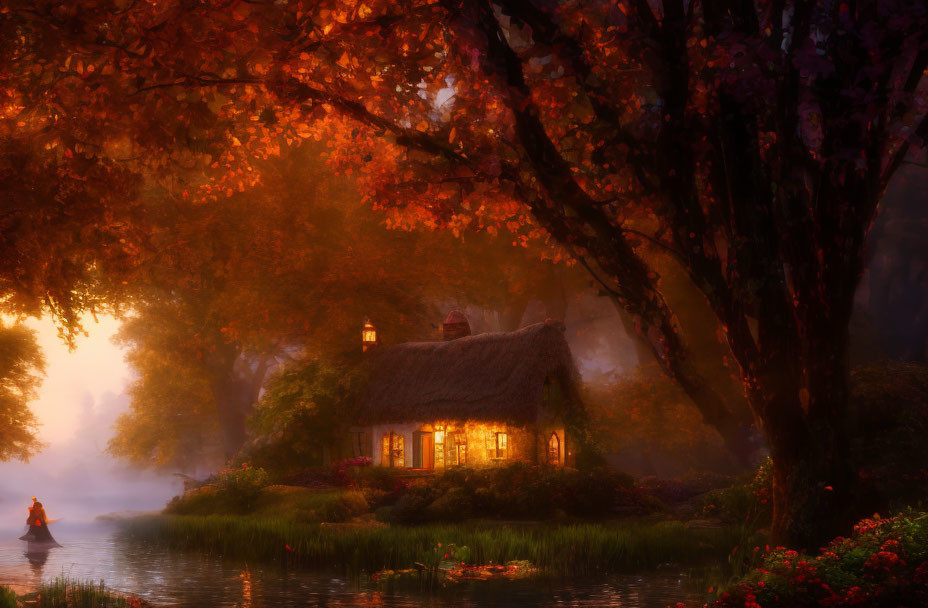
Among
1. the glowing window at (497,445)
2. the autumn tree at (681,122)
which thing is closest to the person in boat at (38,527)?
the glowing window at (497,445)

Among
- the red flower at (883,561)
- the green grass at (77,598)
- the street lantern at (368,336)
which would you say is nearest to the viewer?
the red flower at (883,561)

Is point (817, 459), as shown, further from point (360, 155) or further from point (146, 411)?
point (146, 411)

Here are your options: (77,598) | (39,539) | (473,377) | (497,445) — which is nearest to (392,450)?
(473,377)

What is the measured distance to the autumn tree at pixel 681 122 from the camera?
883 cm

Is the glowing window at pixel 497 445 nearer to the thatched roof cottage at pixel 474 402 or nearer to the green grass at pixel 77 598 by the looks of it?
the thatched roof cottage at pixel 474 402

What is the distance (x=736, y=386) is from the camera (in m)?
27.6

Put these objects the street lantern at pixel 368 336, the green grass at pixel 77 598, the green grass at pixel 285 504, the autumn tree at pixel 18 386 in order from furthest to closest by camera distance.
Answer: the autumn tree at pixel 18 386 < the street lantern at pixel 368 336 < the green grass at pixel 285 504 < the green grass at pixel 77 598

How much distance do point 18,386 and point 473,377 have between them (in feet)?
82.2

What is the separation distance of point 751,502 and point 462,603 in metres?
9.09

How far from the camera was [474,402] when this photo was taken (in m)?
28.6

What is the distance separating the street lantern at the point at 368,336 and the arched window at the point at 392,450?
11.7 ft

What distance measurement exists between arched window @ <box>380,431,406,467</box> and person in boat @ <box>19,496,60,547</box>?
1177 cm

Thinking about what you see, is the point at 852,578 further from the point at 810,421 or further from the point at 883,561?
the point at 810,421

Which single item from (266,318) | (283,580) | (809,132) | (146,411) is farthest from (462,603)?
(146,411)
